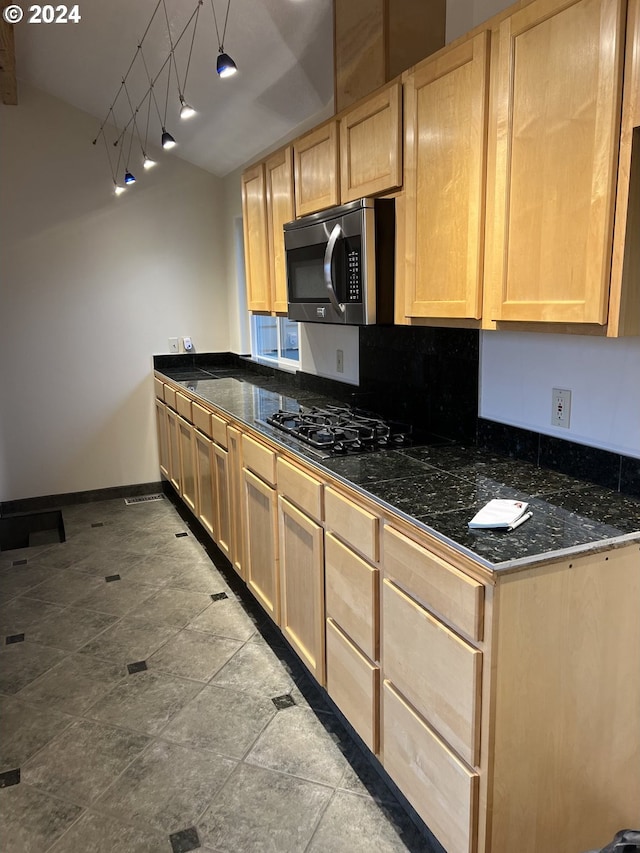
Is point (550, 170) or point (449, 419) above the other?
point (550, 170)

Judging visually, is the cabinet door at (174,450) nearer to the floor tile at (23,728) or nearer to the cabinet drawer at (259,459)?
the cabinet drawer at (259,459)

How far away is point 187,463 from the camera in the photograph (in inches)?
160

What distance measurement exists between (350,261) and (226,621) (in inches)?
69.1

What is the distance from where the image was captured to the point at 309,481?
2.15 meters

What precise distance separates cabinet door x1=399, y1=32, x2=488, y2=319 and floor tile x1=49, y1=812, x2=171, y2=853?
1712 millimetres

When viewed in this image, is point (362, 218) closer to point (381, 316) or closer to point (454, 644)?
point (381, 316)

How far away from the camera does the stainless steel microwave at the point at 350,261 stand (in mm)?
2186

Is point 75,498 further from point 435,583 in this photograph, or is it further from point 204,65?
point 435,583

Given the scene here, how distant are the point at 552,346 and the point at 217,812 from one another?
1708 mm

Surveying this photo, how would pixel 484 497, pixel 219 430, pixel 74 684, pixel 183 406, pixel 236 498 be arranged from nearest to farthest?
pixel 484 497, pixel 74 684, pixel 236 498, pixel 219 430, pixel 183 406

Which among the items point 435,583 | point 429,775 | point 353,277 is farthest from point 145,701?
point 353,277

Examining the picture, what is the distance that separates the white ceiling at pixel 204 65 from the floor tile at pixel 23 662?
282cm

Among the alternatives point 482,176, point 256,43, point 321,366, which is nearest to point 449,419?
point 482,176

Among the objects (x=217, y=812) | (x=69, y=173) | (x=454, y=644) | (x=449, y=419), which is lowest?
(x=217, y=812)
